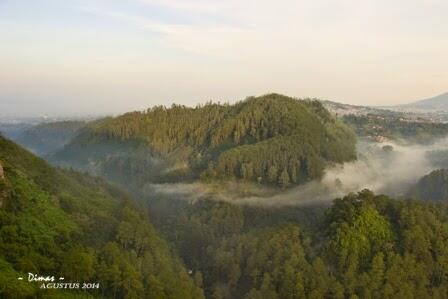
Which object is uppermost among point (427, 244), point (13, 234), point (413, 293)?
point (13, 234)

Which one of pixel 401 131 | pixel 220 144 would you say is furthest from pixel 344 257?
pixel 401 131

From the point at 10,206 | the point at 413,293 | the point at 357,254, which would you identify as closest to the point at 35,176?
the point at 10,206

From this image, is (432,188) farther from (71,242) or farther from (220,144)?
(71,242)

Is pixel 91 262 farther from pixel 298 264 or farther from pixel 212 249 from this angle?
pixel 212 249

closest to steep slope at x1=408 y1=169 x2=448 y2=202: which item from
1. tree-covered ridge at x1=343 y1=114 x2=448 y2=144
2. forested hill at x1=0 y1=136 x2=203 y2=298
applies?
tree-covered ridge at x1=343 y1=114 x2=448 y2=144

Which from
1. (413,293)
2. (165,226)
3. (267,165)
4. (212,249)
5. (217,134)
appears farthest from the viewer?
(217,134)

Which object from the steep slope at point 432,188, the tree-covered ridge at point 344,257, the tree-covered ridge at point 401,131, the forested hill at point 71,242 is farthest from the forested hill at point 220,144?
the forested hill at point 71,242

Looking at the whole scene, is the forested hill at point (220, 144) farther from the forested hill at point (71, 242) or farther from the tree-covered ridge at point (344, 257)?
the forested hill at point (71, 242)

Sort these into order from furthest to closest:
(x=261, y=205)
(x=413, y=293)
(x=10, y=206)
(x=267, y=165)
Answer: (x=267, y=165) → (x=261, y=205) → (x=413, y=293) → (x=10, y=206)
